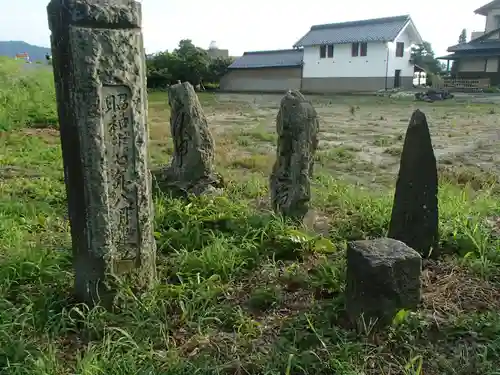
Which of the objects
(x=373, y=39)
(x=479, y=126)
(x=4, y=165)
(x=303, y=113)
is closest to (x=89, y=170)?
(x=303, y=113)

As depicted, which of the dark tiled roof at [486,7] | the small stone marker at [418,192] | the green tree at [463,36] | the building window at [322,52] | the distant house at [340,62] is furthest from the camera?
the green tree at [463,36]

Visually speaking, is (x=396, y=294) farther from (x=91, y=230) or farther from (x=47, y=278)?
(x=47, y=278)

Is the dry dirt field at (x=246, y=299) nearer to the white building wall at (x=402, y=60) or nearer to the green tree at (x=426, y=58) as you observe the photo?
the white building wall at (x=402, y=60)

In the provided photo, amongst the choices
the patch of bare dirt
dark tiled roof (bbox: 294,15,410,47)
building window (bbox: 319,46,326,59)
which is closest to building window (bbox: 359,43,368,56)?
dark tiled roof (bbox: 294,15,410,47)

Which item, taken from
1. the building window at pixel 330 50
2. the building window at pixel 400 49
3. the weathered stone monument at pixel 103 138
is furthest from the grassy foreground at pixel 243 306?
the building window at pixel 330 50

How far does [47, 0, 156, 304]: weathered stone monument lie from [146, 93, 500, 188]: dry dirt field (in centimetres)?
493

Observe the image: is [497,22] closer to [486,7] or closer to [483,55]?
[486,7]

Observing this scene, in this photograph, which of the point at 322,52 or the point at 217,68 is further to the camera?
the point at 217,68

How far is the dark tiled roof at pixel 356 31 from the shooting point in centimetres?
3297

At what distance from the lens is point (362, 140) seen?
12281 millimetres

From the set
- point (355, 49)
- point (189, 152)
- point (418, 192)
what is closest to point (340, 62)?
point (355, 49)

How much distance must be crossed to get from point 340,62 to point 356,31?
2596 millimetres

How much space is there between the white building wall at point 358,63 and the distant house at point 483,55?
305 centimetres

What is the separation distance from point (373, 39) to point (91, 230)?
109ft
